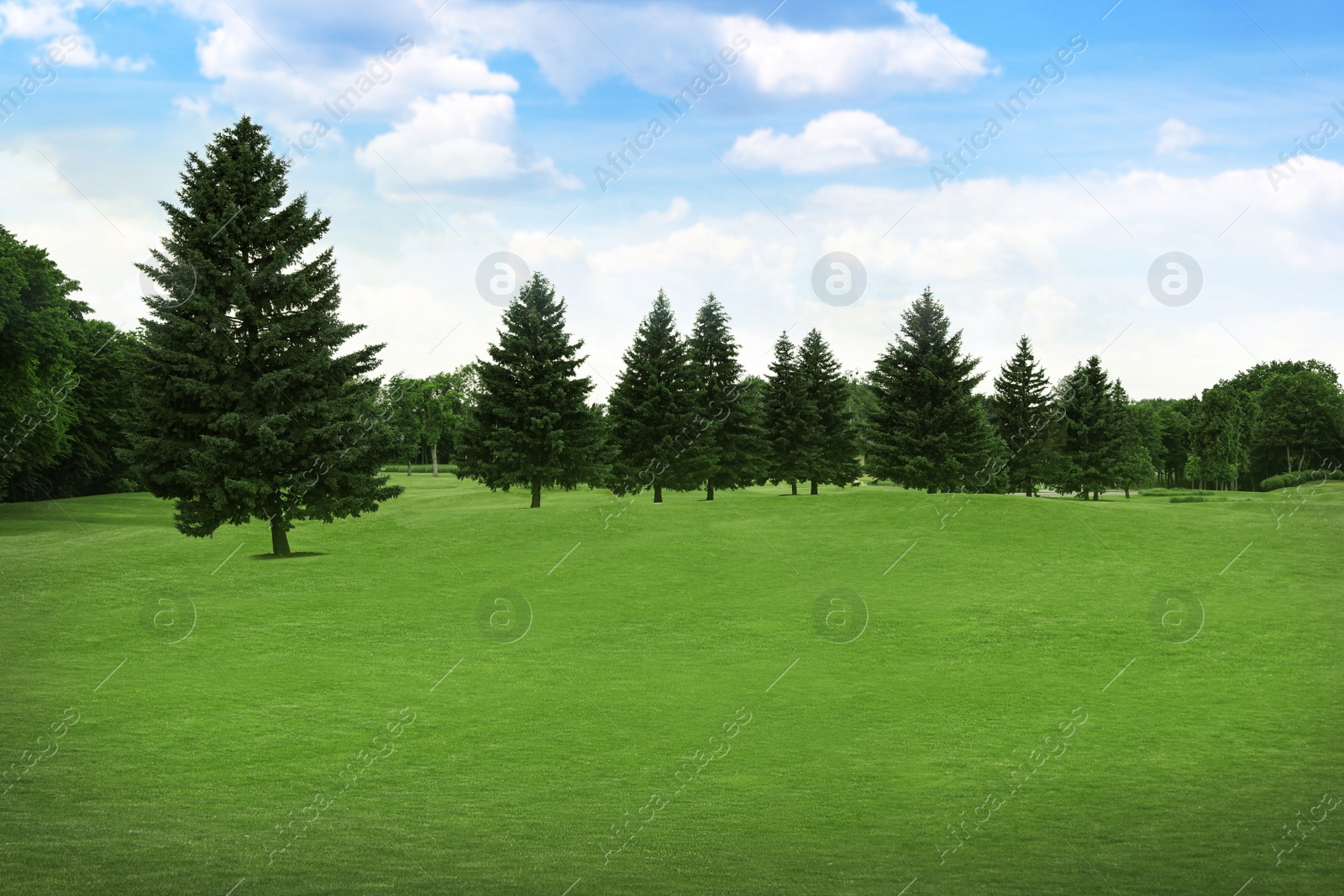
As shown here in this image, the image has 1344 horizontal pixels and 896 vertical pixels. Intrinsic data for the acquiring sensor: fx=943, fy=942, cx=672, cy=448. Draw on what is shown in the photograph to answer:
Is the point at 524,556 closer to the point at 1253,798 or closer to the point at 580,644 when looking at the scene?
the point at 580,644

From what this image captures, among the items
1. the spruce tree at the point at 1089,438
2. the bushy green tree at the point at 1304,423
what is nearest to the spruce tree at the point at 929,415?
the spruce tree at the point at 1089,438

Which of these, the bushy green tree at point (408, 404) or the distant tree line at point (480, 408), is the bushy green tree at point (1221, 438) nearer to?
the distant tree line at point (480, 408)

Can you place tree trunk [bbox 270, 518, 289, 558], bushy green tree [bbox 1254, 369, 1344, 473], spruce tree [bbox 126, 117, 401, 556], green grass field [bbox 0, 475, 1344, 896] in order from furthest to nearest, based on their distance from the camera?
bushy green tree [bbox 1254, 369, 1344, 473], tree trunk [bbox 270, 518, 289, 558], spruce tree [bbox 126, 117, 401, 556], green grass field [bbox 0, 475, 1344, 896]

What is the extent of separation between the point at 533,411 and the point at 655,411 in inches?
314

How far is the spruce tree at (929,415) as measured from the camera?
50.6 meters

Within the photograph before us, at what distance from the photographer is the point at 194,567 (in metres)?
29.8

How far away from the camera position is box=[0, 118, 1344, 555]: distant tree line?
100ft

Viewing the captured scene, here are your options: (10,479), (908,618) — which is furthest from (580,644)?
(10,479)

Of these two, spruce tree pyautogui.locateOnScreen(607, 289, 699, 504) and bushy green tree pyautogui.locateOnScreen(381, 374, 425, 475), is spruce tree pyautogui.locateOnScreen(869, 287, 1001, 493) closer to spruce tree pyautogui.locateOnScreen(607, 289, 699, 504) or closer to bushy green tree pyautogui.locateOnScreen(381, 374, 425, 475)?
spruce tree pyautogui.locateOnScreen(607, 289, 699, 504)

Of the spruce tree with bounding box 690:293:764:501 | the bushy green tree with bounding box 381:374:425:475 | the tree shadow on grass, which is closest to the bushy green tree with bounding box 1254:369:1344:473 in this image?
the spruce tree with bounding box 690:293:764:501

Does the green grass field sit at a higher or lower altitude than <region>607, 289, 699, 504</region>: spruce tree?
lower

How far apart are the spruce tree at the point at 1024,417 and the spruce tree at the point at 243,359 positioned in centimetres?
4694

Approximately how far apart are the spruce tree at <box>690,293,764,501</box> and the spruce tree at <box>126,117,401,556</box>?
24697mm

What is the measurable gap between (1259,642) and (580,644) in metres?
15.4
